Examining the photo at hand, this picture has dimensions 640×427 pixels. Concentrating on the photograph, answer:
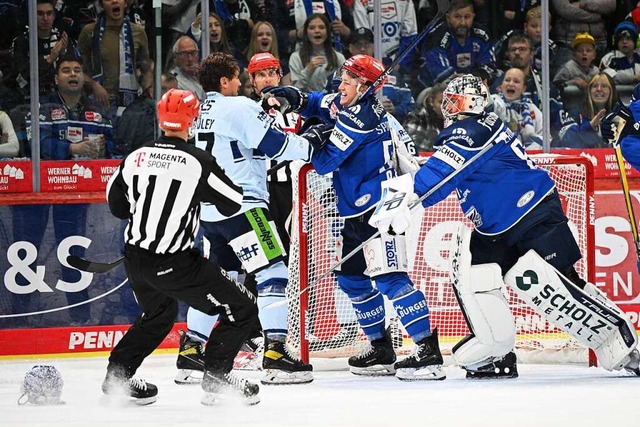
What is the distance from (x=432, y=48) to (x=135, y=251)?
3.44 m

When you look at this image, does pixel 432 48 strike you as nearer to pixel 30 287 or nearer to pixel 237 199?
pixel 30 287

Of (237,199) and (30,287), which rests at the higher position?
(237,199)

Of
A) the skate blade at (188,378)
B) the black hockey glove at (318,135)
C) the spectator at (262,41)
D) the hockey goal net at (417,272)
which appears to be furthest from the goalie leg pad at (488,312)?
the spectator at (262,41)

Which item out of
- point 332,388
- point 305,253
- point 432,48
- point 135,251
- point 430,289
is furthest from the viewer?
point 432,48

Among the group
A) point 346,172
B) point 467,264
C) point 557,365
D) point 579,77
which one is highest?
→ point 579,77

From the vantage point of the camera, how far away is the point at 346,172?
17.4 feet

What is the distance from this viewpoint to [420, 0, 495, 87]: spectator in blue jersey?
23.9ft

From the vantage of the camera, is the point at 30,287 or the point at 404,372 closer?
the point at 404,372

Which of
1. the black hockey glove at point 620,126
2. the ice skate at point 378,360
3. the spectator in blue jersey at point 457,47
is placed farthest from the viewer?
the spectator in blue jersey at point 457,47

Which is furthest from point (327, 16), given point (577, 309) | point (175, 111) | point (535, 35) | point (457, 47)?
point (175, 111)

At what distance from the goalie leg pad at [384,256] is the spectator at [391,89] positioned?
2015 millimetres

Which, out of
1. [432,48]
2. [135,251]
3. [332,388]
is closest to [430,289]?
[332,388]

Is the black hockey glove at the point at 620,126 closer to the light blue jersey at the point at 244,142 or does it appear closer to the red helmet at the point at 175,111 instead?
the light blue jersey at the point at 244,142

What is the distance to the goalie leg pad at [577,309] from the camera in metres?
5.02
